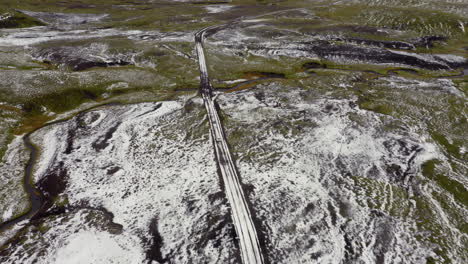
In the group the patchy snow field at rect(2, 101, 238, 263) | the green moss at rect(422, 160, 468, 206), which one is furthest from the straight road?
the green moss at rect(422, 160, 468, 206)

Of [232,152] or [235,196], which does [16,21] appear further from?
[235,196]

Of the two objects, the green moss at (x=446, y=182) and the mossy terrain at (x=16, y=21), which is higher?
the mossy terrain at (x=16, y=21)

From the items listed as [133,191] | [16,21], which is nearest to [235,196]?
[133,191]

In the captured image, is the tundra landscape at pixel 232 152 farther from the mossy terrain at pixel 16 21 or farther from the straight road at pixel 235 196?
the mossy terrain at pixel 16 21

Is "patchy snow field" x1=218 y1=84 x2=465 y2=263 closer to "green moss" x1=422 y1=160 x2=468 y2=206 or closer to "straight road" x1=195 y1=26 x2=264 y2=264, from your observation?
"green moss" x1=422 y1=160 x2=468 y2=206

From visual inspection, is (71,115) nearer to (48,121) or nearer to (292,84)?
(48,121)

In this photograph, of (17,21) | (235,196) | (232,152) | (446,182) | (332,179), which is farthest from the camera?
(17,21)

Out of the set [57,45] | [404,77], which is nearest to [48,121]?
[57,45]

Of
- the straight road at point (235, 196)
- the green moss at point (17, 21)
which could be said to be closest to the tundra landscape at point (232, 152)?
the straight road at point (235, 196)

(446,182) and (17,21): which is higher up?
(17,21)
